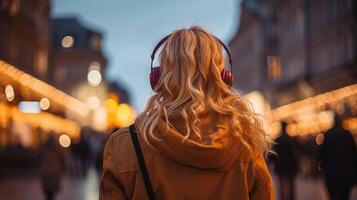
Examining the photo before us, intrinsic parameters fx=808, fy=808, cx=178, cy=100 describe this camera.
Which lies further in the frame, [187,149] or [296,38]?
[296,38]

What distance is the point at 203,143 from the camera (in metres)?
3.22

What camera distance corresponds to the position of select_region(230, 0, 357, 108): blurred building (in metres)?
47.4

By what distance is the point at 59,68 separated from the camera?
10238cm

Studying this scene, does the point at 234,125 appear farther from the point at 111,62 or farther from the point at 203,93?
the point at 111,62

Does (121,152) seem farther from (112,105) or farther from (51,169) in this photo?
(112,105)

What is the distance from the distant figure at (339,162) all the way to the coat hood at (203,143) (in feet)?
28.2

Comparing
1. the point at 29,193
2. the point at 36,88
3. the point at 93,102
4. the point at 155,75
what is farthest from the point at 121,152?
the point at 93,102

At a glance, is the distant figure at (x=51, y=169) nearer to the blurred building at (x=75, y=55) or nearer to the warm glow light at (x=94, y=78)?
the blurred building at (x=75, y=55)

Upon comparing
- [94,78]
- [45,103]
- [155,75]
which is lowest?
[155,75]

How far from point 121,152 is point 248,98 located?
0.73 m

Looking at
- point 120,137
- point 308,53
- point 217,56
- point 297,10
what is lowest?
point 120,137

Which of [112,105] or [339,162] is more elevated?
[112,105]

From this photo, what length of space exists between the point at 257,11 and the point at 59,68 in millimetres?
28353

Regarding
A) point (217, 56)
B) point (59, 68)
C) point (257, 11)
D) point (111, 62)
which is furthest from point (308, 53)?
point (111, 62)
